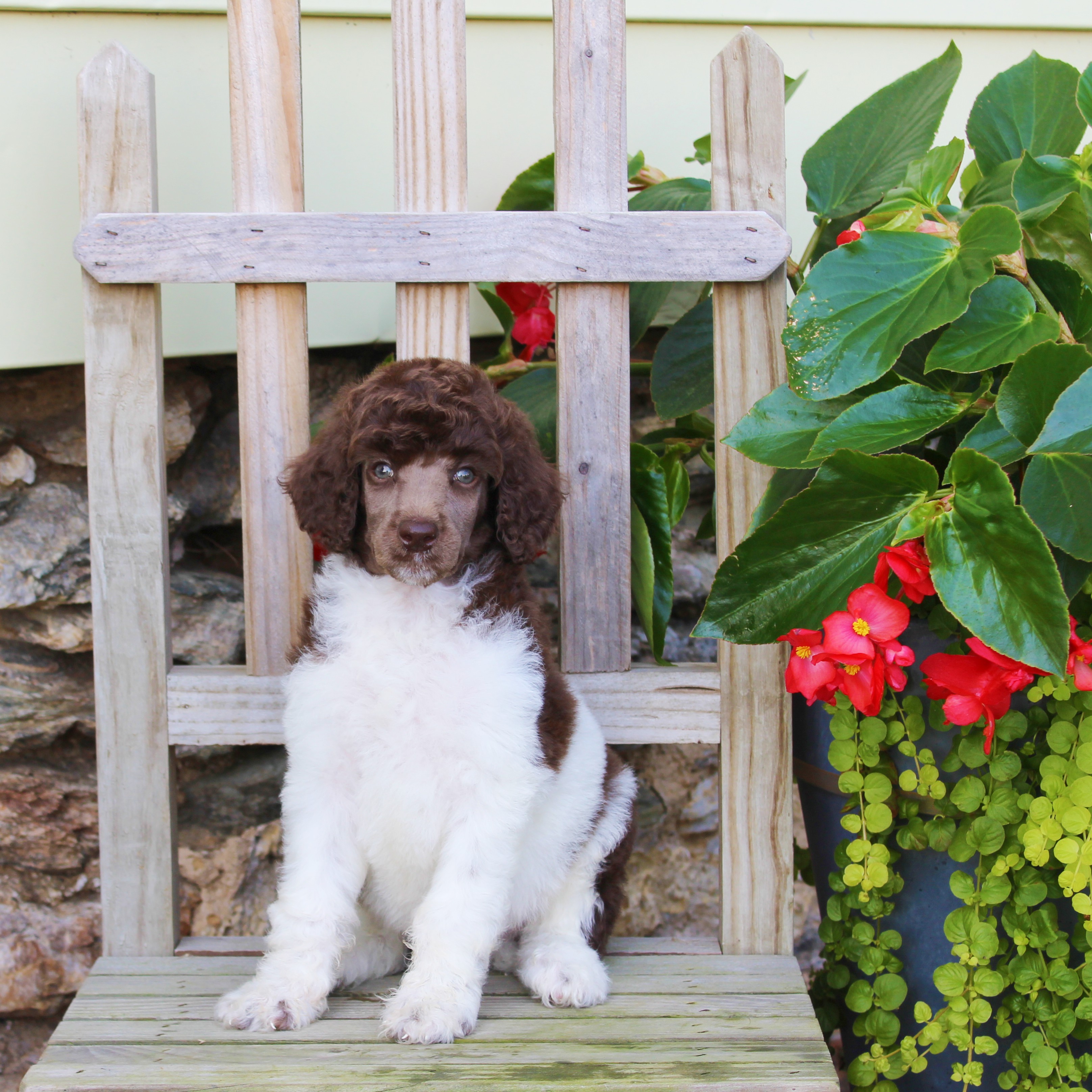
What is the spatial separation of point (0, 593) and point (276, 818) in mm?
926

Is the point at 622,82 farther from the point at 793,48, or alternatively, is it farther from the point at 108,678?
the point at 108,678

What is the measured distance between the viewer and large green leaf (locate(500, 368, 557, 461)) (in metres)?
2.53

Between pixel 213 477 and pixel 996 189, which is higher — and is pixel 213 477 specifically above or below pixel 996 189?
below

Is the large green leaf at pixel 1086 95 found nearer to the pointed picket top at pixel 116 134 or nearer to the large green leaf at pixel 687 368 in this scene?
the large green leaf at pixel 687 368

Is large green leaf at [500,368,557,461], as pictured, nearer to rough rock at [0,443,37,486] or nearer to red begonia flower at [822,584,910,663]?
red begonia flower at [822,584,910,663]

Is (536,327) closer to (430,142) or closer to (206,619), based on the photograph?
(430,142)

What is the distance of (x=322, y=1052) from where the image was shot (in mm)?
1827

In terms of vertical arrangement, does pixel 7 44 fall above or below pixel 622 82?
above

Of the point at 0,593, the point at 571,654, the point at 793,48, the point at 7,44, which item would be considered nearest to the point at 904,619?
the point at 571,654

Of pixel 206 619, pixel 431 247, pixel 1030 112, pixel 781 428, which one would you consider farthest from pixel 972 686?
pixel 206 619

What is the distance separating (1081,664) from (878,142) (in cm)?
130

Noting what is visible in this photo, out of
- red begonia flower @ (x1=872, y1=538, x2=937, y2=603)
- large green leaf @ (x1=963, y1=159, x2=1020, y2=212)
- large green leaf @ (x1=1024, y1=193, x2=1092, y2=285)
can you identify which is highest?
large green leaf @ (x1=963, y1=159, x2=1020, y2=212)

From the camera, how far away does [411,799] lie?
6.52 ft

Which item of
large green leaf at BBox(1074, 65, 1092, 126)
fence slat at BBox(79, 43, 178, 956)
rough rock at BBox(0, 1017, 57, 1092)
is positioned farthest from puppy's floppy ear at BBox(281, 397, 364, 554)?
rough rock at BBox(0, 1017, 57, 1092)
